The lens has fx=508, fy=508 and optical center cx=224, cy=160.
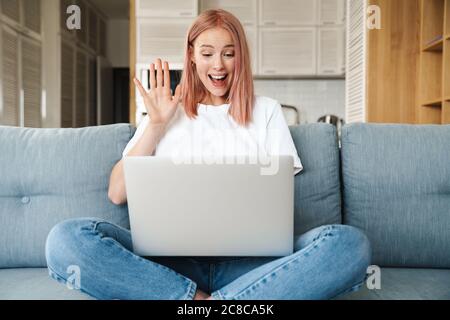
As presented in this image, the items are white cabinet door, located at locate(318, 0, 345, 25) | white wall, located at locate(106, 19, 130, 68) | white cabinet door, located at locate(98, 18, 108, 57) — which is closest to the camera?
white cabinet door, located at locate(318, 0, 345, 25)

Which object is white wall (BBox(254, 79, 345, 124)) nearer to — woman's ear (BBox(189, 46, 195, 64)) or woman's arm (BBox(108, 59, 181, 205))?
woman's ear (BBox(189, 46, 195, 64))

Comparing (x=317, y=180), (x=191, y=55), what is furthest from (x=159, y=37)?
(x=317, y=180)

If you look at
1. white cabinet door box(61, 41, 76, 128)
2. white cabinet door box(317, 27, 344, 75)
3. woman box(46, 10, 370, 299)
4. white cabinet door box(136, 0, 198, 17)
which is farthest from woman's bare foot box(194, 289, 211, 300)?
white cabinet door box(61, 41, 76, 128)

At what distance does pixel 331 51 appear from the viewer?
4.84 metres

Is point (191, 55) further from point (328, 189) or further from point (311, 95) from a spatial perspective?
point (311, 95)

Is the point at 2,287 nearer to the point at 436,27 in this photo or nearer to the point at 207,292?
the point at 207,292

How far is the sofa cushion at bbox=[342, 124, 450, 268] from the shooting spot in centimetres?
155

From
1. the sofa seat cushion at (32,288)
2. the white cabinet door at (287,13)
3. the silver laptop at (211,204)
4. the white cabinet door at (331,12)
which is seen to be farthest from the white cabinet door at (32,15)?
the silver laptop at (211,204)

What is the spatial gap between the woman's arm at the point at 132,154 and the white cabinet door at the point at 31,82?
3.42m

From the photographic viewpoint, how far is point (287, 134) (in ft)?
5.06

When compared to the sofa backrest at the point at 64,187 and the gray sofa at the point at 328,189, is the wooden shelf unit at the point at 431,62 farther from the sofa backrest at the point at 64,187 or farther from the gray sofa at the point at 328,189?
the sofa backrest at the point at 64,187

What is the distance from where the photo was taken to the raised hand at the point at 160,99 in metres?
1.53

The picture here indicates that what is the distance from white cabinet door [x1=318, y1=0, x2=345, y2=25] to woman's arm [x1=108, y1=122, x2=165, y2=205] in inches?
145
